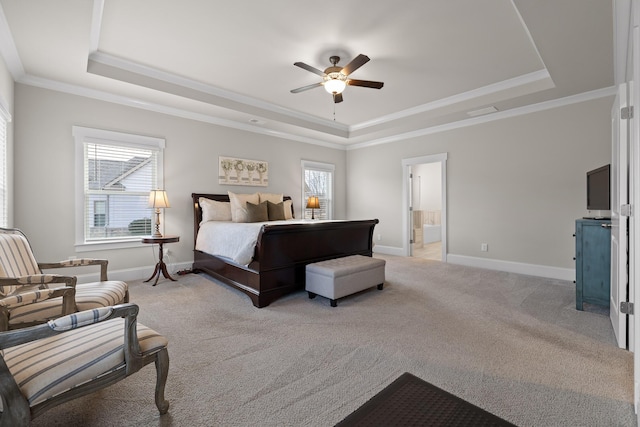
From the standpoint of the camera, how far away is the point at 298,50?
3.36 meters

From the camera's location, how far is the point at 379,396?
1.00 meters

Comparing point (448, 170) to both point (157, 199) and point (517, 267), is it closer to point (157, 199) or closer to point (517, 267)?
point (517, 267)

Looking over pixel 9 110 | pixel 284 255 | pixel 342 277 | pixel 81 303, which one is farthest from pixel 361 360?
pixel 9 110

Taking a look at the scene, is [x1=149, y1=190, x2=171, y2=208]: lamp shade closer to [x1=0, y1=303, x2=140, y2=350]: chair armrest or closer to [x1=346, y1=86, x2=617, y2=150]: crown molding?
[x1=0, y1=303, x2=140, y2=350]: chair armrest

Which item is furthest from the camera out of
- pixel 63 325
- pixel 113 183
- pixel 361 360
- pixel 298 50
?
pixel 113 183

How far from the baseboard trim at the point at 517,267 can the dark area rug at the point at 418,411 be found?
4530 mm

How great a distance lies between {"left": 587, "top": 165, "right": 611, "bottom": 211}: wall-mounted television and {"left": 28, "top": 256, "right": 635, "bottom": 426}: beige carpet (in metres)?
1.11

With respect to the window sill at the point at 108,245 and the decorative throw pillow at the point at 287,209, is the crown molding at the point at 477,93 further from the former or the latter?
the window sill at the point at 108,245

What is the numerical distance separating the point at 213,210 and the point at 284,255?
1.99 metres

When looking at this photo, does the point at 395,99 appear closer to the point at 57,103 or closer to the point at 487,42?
the point at 487,42

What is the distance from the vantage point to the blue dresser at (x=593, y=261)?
287 centimetres

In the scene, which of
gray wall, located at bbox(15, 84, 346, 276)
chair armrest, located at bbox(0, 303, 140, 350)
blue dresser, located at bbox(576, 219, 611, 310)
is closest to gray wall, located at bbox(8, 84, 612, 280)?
gray wall, located at bbox(15, 84, 346, 276)

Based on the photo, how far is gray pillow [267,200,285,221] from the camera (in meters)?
5.07

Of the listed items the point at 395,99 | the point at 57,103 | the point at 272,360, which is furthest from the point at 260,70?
the point at 272,360
